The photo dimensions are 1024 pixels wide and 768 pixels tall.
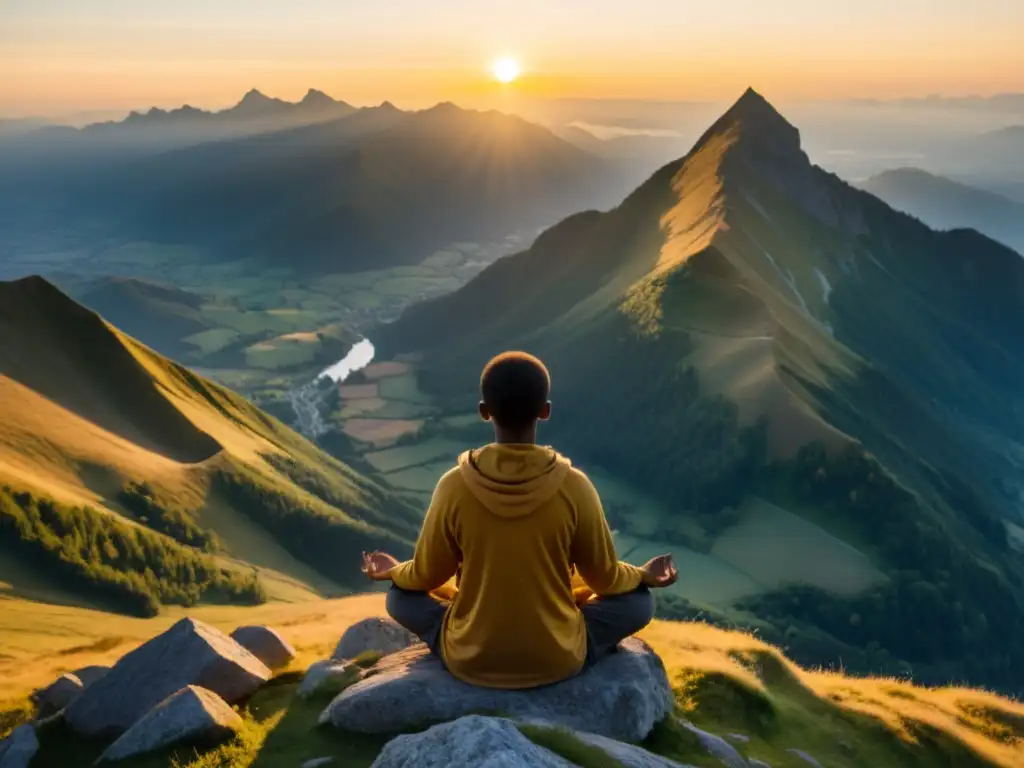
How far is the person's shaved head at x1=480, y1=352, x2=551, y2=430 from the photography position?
12.8 meters

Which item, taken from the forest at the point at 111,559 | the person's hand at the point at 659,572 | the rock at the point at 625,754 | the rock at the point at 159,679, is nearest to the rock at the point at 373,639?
the rock at the point at 159,679

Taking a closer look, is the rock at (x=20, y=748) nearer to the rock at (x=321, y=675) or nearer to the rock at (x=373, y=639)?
the rock at (x=321, y=675)

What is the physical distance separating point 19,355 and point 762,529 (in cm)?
15829

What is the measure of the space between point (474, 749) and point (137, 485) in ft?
372

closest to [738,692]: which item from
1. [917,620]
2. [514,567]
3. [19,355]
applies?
[514,567]

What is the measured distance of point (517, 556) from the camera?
13422mm

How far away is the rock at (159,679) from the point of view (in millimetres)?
18641

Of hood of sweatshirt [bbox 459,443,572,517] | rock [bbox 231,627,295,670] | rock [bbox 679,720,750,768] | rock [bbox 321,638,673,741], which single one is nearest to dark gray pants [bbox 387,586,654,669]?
rock [bbox 321,638,673,741]

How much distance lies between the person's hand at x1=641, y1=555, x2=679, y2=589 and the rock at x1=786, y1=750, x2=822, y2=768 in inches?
289

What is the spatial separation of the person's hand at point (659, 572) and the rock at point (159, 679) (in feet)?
34.5

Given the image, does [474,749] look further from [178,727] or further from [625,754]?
[178,727]

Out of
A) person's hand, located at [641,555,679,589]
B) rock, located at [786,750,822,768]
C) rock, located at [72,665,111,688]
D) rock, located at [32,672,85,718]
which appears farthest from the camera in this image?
rock, located at [72,665,111,688]

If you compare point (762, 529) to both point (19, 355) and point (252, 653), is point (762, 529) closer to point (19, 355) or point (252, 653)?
point (19, 355)

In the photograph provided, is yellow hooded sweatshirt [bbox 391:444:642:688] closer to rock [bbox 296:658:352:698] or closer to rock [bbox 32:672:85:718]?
rock [bbox 296:658:352:698]
